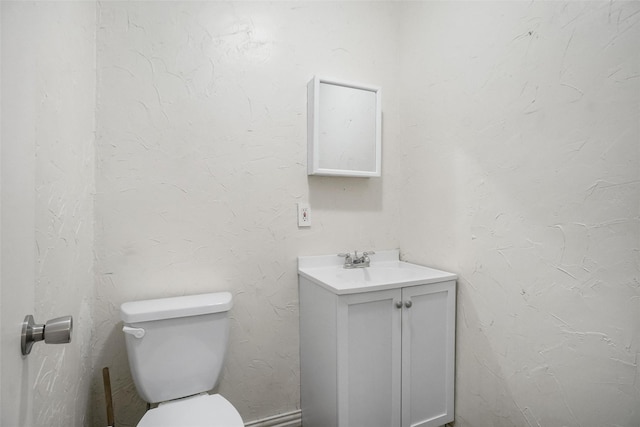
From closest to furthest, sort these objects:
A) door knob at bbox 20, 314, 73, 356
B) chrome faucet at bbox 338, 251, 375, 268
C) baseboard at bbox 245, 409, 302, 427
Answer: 1. door knob at bbox 20, 314, 73, 356
2. baseboard at bbox 245, 409, 302, 427
3. chrome faucet at bbox 338, 251, 375, 268

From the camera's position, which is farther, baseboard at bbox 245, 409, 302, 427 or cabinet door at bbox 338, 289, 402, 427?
baseboard at bbox 245, 409, 302, 427

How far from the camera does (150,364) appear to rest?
1.12m

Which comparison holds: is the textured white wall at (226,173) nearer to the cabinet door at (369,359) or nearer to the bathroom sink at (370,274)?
the bathroom sink at (370,274)

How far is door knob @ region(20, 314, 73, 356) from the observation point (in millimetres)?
484

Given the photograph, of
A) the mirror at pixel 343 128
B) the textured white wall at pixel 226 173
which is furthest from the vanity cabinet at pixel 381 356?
the mirror at pixel 343 128

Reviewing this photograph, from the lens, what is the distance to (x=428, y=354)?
1.33m

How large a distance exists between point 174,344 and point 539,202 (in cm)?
136

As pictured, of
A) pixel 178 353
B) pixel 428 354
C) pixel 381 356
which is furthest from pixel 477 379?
pixel 178 353

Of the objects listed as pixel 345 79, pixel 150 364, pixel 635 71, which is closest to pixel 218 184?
pixel 150 364

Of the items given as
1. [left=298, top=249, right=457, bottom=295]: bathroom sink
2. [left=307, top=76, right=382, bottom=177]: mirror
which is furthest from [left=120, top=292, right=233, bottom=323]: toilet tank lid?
[left=307, top=76, right=382, bottom=177]: mirror

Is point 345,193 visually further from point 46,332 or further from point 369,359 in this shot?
point 46,332

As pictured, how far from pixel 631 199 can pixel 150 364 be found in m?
1.56

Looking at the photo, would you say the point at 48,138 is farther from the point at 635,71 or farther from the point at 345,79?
the point at 635,71

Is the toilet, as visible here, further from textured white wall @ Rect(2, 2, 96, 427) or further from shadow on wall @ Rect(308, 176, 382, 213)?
shadow on wall @ Rect(308, 176, 382, 213)
